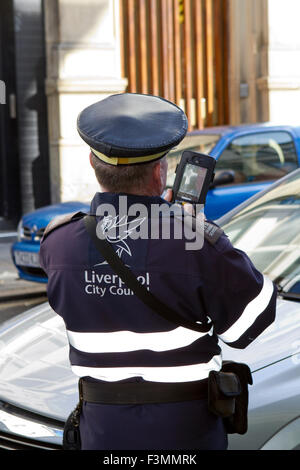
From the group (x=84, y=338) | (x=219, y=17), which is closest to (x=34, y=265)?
(x=84, y=338)

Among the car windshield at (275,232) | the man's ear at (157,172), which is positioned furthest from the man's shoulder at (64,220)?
the car windshield at (275,232)

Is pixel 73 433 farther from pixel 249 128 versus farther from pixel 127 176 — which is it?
pixel 249 128

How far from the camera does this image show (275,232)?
12.0ft

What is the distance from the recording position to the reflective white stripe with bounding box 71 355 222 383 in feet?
6.24

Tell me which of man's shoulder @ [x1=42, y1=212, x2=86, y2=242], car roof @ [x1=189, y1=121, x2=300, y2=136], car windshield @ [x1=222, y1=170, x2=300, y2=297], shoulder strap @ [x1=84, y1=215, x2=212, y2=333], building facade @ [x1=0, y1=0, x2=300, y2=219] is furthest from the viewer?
building facade @ [x1=0, y1=0, x2=300, y2=219]

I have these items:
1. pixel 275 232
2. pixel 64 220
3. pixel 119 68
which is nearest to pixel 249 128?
pixel 119 68

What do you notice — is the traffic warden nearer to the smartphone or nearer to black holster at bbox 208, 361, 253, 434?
black holster at bbox 208, 361, 253, 434

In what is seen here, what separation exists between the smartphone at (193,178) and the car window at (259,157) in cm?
561

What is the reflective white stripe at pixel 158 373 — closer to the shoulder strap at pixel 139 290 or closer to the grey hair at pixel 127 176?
the shoulder strap at pixel 139 290

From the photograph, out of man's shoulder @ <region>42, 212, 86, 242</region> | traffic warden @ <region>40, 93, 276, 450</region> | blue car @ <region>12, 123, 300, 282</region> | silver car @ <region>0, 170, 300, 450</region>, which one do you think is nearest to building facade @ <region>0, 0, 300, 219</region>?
blue car @ <region>12, 123, 300, 282</region>

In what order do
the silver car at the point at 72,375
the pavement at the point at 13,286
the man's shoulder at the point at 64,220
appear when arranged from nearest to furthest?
the man's shoulder at the point at 64,220, the silver car at the point at 72,375, the pavement at the point at 13,286

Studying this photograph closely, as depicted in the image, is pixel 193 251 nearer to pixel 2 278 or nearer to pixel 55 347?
pixel 55 347

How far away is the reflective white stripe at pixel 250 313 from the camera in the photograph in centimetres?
192

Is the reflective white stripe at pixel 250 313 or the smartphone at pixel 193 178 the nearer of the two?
the reflective white stripe at pixel 250 313
